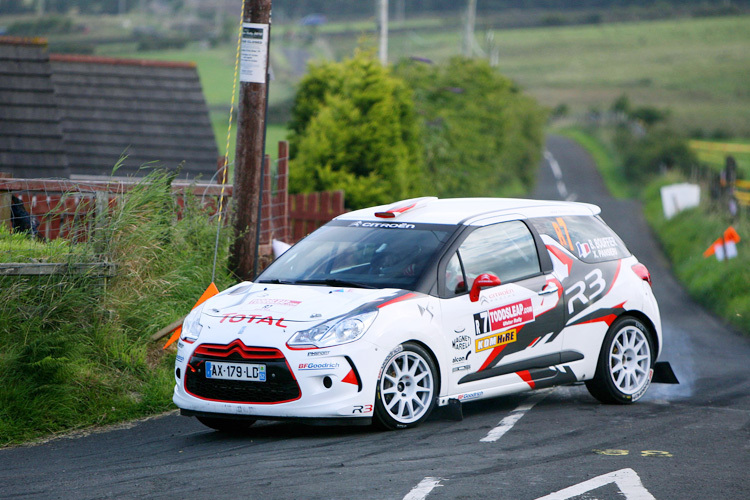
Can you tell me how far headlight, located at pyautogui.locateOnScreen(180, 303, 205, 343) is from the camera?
7.36 meters

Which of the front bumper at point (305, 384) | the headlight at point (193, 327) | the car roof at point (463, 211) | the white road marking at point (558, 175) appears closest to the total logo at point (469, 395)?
the front bumper at point (305, 384)

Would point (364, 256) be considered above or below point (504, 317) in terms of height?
above

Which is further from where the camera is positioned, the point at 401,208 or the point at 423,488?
the point at 401,208

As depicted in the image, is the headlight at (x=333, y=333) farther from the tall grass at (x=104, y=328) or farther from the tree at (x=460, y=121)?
the tree at (x=460, y=121)

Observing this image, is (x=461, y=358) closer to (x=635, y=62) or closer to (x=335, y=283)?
(x=335, y=283)

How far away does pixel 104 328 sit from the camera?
339 inches

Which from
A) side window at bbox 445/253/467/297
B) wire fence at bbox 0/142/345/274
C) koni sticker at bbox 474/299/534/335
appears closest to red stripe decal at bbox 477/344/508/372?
koni sticker at bbox 474/299/534/335

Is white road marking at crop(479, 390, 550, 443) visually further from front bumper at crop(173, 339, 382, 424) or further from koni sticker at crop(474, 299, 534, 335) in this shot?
front bumper at crop(173, 339, 382, 424)

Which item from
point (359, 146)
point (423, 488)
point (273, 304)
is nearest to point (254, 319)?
point (273, 304)

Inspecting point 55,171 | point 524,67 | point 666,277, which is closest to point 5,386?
point 55,171

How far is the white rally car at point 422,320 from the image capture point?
700 centimetres

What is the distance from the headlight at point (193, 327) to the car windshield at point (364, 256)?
724 millimetres

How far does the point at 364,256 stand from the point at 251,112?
2907 mm

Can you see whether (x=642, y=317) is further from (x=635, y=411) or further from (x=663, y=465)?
(x=663, y=465)
